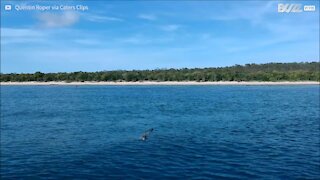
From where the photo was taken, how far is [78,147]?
42594mm

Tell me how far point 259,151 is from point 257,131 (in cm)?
1429

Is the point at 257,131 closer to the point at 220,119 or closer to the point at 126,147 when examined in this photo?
the point at 220,119

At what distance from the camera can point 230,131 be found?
175ft

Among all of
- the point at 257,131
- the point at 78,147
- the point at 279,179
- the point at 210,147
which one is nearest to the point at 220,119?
the point at 257,131

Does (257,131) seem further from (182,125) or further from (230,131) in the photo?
(182,125)

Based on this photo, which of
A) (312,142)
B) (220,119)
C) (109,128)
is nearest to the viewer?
(312,142)

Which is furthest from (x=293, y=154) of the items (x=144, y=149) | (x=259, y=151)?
(x=144, y=149)

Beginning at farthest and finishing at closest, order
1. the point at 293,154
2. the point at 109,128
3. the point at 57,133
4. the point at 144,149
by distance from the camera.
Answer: the point at 109,128 < the point at 57,133 < the point at 144,149 < the point at 293,154

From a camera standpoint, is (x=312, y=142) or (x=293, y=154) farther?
(x=312, y=142)

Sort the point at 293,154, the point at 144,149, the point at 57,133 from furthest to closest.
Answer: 1. the point at 57,133
2. the point at 144,149
3. the point at 293,154

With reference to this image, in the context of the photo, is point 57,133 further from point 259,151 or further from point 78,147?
point 259,151

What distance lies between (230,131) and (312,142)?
11945 millimetres

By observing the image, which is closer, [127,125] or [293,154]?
[293,154]

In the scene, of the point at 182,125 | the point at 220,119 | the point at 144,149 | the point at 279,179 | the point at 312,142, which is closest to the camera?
the point at 279,179
